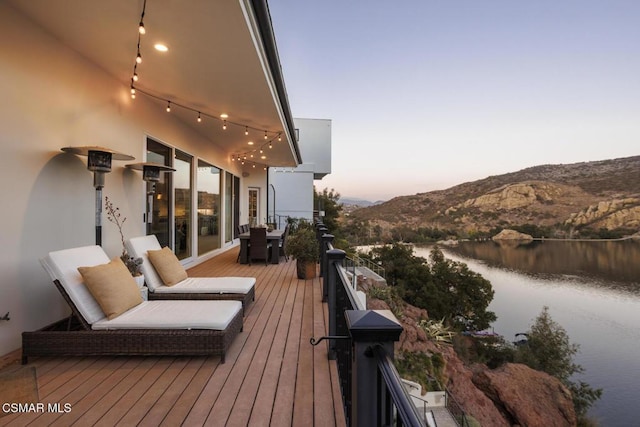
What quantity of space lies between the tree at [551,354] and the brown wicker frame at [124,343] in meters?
21.4

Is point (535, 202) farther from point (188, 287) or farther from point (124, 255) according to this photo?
point (124, 255)

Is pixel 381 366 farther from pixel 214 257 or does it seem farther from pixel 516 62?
pixel 516 62

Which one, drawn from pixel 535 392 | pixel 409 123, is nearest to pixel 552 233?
pixel 409 123

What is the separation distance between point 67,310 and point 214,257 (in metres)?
4.79

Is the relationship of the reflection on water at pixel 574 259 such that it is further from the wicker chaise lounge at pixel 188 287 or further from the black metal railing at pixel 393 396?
the black metal railing at pixel 393 396

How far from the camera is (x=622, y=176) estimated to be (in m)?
37.2

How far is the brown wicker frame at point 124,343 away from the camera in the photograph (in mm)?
2510

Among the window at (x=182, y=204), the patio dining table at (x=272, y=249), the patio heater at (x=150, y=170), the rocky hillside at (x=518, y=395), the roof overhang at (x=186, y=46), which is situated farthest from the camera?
the rocky hillside at (x=518, y=395)

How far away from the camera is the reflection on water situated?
34750mm

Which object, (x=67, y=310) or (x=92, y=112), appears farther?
(x=92, y=112)

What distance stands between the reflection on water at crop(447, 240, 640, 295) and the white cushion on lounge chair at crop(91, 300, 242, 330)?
42.0m

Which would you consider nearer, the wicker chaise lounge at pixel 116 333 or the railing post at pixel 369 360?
the railing post at pixel 369 360

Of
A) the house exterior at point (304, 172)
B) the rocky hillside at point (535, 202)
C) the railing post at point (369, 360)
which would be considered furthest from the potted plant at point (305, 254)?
the rocky hillside at point (535, 202)

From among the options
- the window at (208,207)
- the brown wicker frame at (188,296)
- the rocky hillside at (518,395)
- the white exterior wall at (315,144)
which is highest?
the white exterior wall at (315,144)
